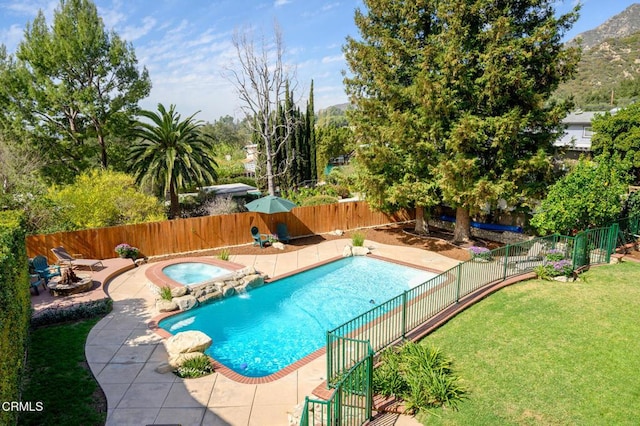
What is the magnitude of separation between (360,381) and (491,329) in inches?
207

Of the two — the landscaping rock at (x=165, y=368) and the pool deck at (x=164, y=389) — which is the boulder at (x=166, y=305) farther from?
the landscaping rock at (x=165, y=368)

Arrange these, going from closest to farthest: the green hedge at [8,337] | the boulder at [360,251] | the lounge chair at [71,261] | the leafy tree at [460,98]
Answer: the green hedge at [8,337]
the lounge chair at [71,261]
the leafy tree at [460,98]
the boulder at [360,251]

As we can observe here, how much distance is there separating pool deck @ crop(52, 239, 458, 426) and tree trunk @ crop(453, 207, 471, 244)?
12934 mm

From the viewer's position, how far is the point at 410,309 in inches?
414

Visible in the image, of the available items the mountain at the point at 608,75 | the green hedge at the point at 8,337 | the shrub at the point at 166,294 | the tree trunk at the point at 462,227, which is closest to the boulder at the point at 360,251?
the tree trunk at the point at 462,227

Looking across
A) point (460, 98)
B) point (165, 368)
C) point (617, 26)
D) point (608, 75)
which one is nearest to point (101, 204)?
point (165, 368)

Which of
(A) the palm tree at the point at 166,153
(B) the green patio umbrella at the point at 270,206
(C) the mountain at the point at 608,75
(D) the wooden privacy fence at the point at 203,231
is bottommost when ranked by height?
(D) the wooden privacy fence at the point at 203,231

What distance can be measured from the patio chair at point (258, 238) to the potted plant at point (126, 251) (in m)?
5.53

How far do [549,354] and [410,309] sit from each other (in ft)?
11.0

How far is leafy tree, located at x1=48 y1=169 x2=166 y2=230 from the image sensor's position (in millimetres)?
17844

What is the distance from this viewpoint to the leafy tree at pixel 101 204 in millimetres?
17844

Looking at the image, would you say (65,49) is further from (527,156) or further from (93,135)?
(527,156)

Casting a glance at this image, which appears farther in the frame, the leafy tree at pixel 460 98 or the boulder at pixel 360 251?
the boulder at pixel 360 251

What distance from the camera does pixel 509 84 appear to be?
1569 cm
